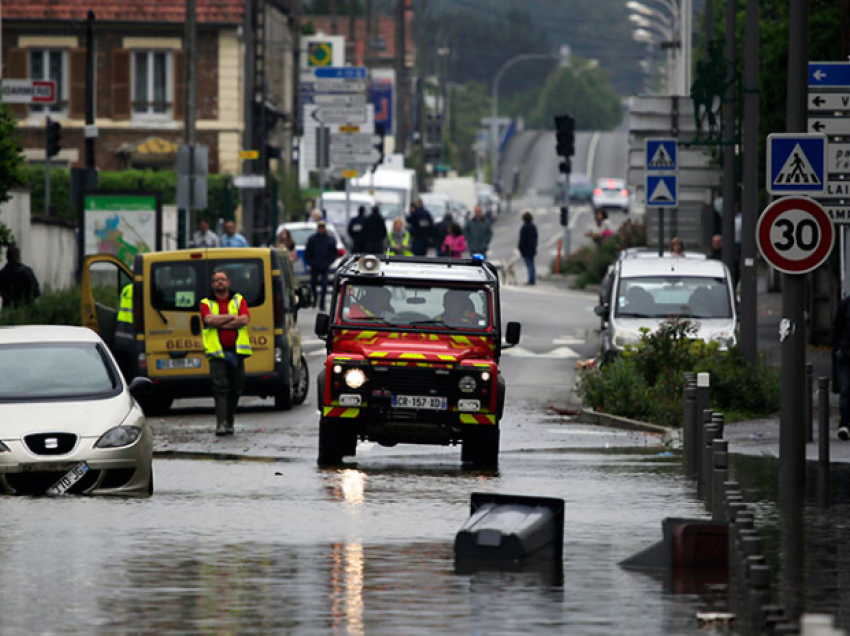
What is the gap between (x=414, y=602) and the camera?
11117mm

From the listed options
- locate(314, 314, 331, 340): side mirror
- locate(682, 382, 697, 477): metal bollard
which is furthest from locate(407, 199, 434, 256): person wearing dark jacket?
locate(682, 382, 697, 477): metal bollard

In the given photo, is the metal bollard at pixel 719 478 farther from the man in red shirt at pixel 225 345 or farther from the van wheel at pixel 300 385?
the van wheel at pixel 300 385

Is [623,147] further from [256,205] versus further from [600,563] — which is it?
[600,563]

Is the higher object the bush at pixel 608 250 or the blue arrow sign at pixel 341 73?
the blue arrow sign at pixel 341 73

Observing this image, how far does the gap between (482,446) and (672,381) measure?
5.90 meters

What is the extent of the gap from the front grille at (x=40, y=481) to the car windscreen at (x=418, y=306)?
4.38 metres

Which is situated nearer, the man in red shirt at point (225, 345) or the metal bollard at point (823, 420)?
Answer: the metal bollard at point (823, 420)

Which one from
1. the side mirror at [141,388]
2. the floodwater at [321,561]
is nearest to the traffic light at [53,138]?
the floodwater at [321,561]

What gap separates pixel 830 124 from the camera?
712 inches

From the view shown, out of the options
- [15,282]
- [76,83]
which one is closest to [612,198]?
[76,83]

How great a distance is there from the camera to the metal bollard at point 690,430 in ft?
61.1

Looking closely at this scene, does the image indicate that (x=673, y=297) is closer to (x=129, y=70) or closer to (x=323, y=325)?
(x=323, y=325)

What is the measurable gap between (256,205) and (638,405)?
4035 cm

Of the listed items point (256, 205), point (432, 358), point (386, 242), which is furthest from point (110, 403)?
point (256, 205)
